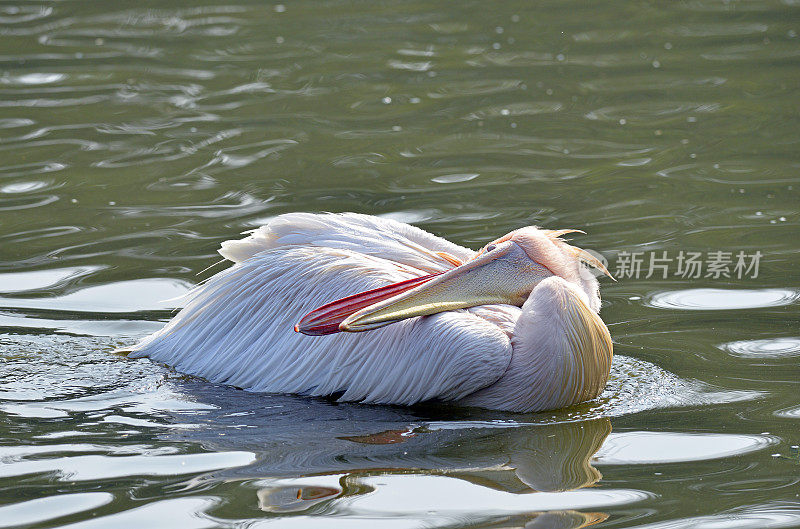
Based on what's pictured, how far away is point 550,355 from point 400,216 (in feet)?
7.79

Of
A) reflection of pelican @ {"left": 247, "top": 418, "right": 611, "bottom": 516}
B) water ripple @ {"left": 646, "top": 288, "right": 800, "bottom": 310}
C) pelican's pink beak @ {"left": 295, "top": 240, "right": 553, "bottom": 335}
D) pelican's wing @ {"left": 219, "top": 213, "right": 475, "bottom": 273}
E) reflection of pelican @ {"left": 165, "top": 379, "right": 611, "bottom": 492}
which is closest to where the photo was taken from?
reflection of pelican @ {"left": 247, "top": 418, "right": 611, "bottom": 516}

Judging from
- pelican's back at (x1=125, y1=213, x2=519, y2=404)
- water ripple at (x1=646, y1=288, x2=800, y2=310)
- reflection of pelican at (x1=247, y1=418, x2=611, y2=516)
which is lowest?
reflection of pelican at (x1=247, y1=418, x2=611, y2=516)

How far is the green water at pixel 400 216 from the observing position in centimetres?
366

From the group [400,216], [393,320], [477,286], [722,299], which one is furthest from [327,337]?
[400,216]

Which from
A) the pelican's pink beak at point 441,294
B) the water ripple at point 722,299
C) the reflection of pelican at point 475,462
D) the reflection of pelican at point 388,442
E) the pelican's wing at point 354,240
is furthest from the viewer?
A: the water ripple at point 722,299

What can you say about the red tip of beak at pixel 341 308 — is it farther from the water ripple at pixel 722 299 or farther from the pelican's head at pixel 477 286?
the water ripple at pixel 722 299

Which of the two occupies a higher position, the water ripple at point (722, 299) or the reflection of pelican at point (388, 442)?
the water ripple at point (722, 299)

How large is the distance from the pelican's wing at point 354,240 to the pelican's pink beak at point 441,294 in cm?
28

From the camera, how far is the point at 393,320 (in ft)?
13.5

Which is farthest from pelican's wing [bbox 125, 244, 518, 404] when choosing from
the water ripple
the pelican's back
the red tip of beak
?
the water ripple

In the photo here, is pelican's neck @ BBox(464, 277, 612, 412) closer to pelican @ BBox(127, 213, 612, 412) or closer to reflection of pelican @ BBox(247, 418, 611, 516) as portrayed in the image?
pelican @ BBox(127, 213, 612, 412)

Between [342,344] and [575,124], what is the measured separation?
3.80 m

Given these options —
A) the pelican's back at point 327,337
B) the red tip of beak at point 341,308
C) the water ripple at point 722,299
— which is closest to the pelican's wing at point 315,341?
the pelican's back at point 327,337

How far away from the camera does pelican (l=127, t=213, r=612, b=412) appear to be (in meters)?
4.16
